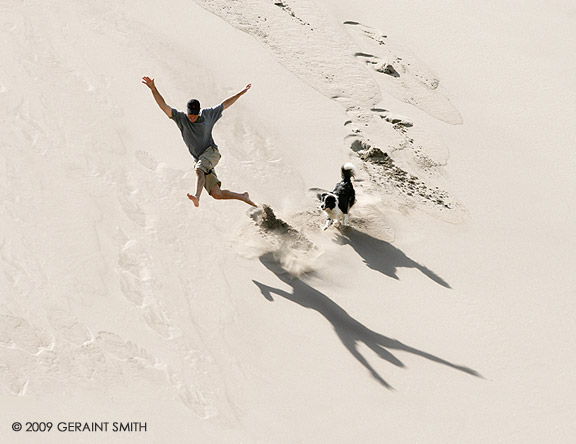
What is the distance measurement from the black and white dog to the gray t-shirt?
3.87ft

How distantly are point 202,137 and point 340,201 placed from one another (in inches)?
55.1

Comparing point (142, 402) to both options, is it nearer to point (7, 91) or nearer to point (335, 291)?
point (335, 291)

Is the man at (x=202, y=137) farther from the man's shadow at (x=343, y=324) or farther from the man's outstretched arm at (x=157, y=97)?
the man's shadow at (x=343, y=324)

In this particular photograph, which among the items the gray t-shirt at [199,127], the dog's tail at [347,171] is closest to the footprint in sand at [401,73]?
the dog's tail at [347,171]

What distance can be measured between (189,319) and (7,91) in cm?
357

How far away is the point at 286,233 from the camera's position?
584 cm

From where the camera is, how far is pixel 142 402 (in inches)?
169

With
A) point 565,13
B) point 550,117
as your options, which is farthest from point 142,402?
point 565,13

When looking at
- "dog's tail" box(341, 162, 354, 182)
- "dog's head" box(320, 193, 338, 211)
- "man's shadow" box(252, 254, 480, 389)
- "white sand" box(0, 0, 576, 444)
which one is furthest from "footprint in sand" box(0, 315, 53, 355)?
"dog's tail" box(341, 162, 354, 182)

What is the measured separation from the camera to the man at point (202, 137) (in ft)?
17.4

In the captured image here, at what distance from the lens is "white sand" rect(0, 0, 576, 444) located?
4488 millimetres

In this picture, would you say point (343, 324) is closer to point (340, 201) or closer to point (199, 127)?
point (340, 201)

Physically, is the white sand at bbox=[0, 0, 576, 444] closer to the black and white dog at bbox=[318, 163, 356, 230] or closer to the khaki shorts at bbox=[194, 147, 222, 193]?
the black and white dog at bbox=[318, 163, 356, 230]

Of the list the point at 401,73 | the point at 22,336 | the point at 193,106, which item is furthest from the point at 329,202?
the point at 401,73
